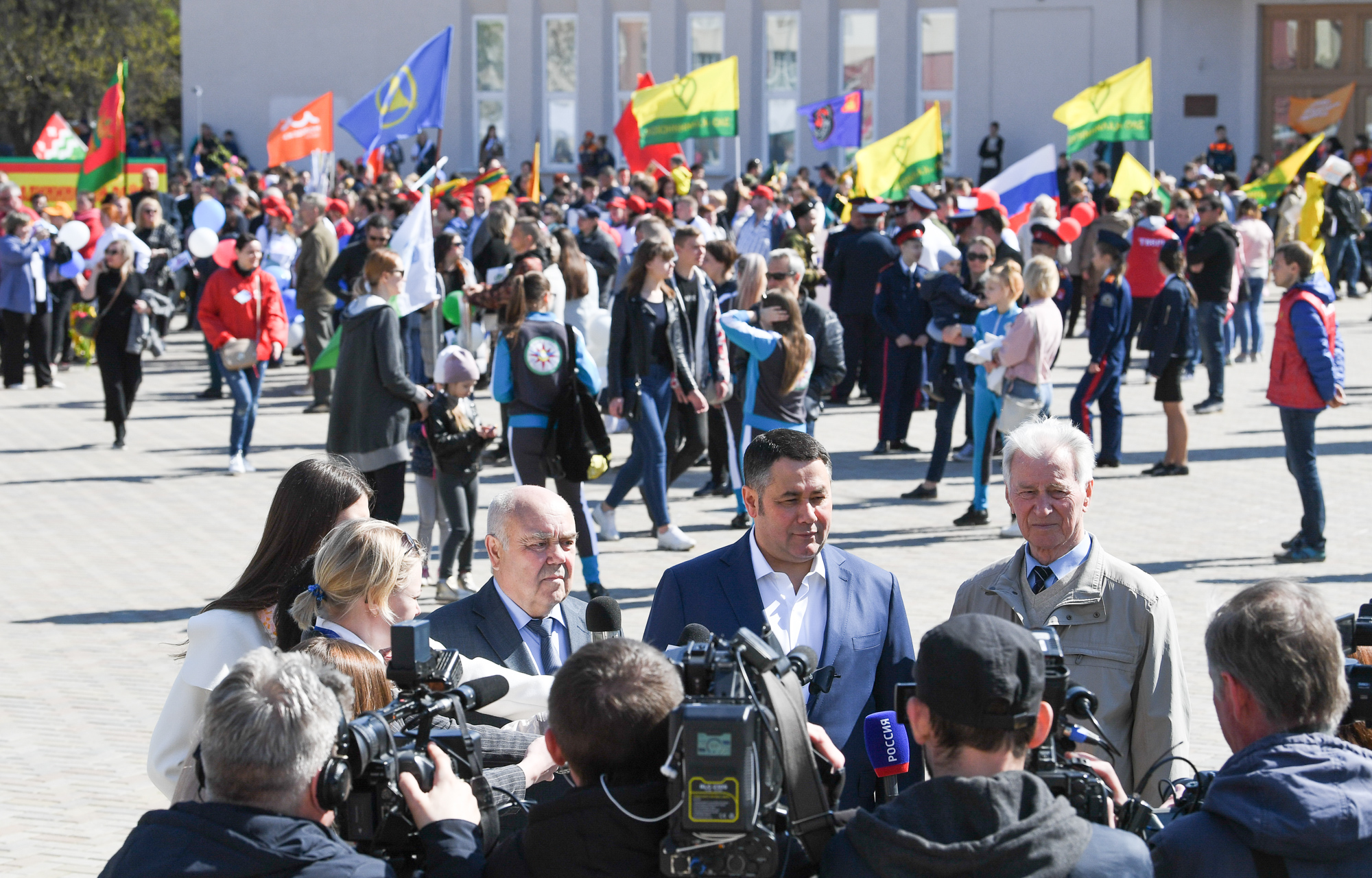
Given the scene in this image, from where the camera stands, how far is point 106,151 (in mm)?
20406

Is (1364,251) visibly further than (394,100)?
Yes

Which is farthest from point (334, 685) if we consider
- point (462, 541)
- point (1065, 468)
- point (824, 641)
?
point (462, 541)

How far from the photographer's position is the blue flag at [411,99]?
19.0 metres

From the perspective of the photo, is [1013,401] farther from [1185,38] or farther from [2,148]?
[2,148]

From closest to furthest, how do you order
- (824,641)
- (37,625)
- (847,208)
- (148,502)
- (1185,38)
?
1. (824,641)
2. (37,625)
3. (148,502)
4. (847,208)
5. (1185,38)

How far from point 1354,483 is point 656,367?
601cm

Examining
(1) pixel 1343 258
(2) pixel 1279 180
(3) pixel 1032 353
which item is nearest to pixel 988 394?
(3) pixel 1032 353

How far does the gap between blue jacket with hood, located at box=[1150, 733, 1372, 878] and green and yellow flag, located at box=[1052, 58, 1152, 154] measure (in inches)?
707

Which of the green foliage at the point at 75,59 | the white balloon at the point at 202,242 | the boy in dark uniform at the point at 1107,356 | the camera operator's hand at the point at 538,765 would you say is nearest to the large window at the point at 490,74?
the green foliage at the point at 75,59

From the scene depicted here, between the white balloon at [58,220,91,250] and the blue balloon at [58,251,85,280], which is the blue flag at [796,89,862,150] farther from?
the blue balloon at [58,251,85,280]

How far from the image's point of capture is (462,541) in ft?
29.8

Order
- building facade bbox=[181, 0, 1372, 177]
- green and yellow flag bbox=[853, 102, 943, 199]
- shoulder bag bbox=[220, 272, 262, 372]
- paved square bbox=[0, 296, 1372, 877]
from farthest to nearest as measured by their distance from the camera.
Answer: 1. building facade bbox=[181, 0, 1372, 177]
2. green and yellow flag bbox=[853, 102, 943, 199]
3. shoulder bag bbox=[220, 272, 262, 372]
4. paved square bbox=[0, 296, 1372, 877]

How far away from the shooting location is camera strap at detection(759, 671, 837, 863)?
2.71 m

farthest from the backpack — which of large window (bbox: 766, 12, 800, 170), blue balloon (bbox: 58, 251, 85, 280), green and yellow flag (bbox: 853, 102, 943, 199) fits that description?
large window (bbox: 766, 12, 800, 170)
